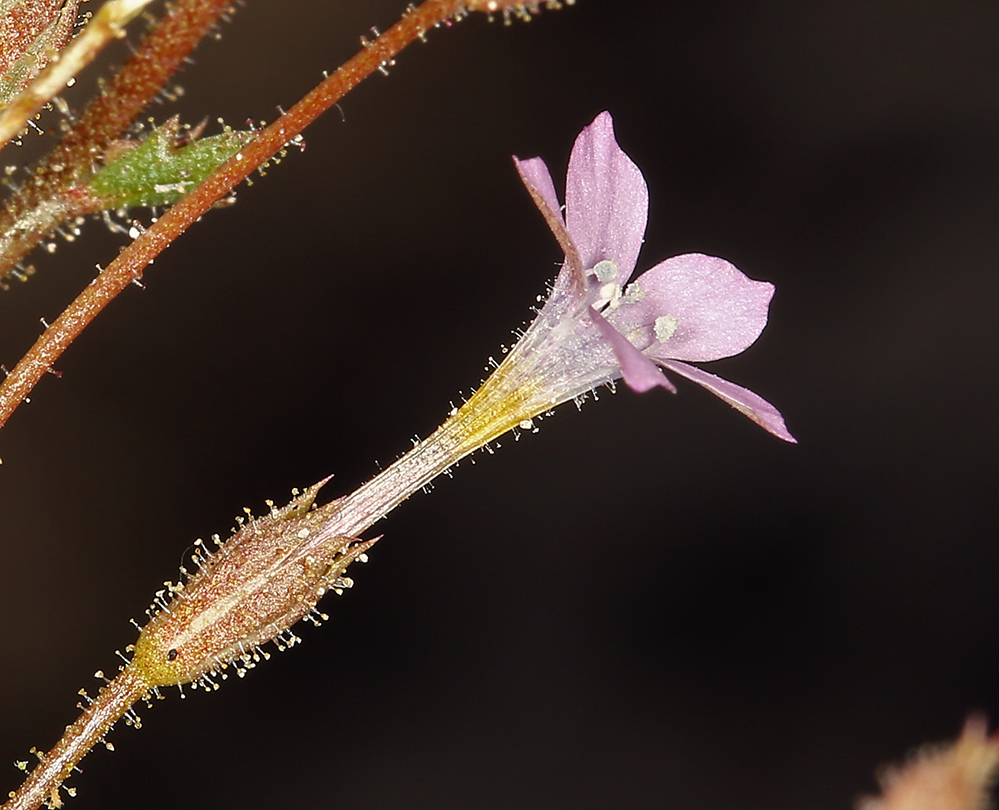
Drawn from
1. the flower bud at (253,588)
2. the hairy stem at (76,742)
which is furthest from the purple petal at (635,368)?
the hairy stem at (76,742)

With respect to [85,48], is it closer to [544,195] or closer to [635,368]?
[544,195]

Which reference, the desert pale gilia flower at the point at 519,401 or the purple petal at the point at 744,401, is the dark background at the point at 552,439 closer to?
the desert pale gilia flower at the point at 519,401

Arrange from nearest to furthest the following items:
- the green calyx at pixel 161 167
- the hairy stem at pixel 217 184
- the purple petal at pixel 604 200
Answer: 1. the hairy stem at pixel 217 184
2. the green calyx at pixel 161 167
3. the purple petal at pixel 604 200

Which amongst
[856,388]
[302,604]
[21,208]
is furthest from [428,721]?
[21,208]

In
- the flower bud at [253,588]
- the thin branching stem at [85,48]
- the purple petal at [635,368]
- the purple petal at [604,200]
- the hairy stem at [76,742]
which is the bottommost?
the hairy stem at [76,742]

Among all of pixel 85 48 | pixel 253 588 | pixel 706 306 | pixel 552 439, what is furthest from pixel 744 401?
pixel 552 439

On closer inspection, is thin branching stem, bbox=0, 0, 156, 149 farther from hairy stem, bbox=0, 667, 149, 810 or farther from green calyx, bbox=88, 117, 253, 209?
hairy stem, bbox=0, 667, 149, 810
